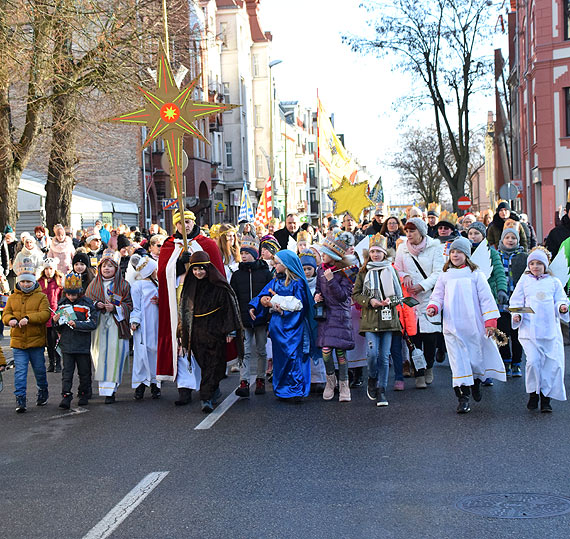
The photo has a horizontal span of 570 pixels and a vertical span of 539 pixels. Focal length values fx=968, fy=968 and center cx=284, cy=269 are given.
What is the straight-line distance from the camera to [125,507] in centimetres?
643

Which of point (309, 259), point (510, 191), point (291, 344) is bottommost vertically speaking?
point (291, 344)

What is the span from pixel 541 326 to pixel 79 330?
492cm

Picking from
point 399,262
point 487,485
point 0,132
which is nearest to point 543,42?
point 0,132

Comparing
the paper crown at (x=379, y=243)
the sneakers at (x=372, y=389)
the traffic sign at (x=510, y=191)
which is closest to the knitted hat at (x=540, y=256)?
the paper crown at (x=379, y=243)

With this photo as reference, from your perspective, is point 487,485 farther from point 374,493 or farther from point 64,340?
point 64,340

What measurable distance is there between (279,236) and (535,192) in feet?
82.9

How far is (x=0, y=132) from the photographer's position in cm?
2206

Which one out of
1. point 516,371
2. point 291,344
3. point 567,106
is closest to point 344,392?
point 291,344

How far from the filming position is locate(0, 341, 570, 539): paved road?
5922 millimetres

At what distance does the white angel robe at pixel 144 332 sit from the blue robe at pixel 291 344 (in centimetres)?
142

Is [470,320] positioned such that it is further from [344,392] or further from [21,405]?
[21,405]

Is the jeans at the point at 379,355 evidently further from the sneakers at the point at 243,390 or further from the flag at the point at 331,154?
the flag at the point at 331,154

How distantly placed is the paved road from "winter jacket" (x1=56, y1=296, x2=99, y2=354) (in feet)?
2.27

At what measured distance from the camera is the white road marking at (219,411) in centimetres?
926
